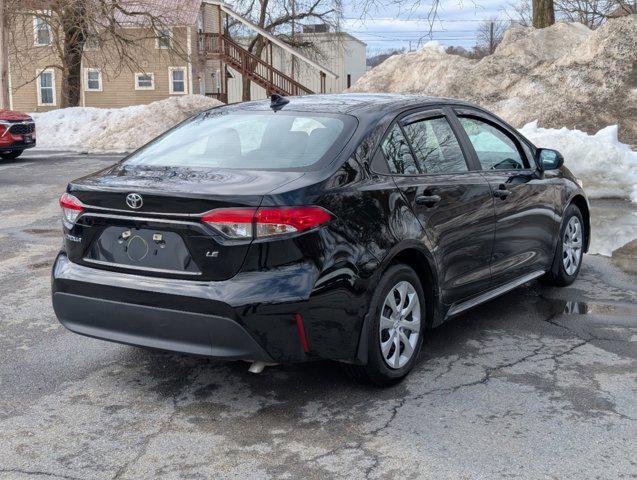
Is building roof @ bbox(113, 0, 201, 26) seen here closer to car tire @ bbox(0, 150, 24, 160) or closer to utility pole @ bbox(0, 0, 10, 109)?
utility pole @ bbox(0, 0, 10, 109)

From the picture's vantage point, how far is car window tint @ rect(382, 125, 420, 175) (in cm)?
466

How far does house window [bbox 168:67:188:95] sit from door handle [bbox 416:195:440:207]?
38.2 metres

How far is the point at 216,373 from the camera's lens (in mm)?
4727

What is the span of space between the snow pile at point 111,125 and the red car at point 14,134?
8.51 ft

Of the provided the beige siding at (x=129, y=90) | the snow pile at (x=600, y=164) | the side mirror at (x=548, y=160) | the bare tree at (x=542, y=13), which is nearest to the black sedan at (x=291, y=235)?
the side mirror at (x=548, y=160)

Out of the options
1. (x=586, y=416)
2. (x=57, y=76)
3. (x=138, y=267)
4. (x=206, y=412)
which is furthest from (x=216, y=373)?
(x=57, y=76)

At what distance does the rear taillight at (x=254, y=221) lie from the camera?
3.87 metres

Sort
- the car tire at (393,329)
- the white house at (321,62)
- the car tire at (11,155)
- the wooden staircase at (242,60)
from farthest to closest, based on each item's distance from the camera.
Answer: the white house at (321,62) → the wooden staircase at (242,60) → the car tire at (11,155) → the car tire at (393,329)

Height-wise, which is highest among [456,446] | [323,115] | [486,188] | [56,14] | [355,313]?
[56,14]

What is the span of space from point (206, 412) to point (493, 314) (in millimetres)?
2619

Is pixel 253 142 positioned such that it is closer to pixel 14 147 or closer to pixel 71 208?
pixel 71 208

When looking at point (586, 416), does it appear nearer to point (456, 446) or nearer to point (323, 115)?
point (456, 446)

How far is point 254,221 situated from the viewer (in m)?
3.87

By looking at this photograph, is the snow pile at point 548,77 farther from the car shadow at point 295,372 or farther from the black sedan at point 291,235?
the black sedan at point 291,235
